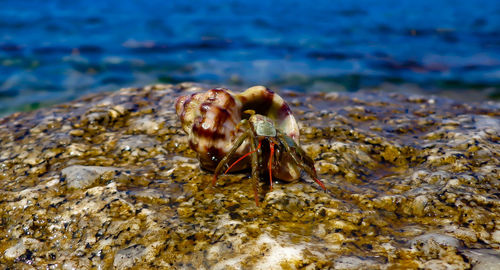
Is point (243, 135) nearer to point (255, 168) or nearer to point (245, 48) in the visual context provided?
point (255, 168)

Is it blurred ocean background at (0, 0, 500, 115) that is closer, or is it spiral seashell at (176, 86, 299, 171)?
spiral seashell at (176, 86, 299, 171)

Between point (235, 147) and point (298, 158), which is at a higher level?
point (235, 147)

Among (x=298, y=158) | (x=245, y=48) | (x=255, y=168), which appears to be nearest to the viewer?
(x=255, y=168)

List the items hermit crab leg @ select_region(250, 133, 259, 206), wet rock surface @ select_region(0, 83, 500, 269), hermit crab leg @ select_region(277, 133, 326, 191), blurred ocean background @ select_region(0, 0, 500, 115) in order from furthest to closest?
1. blurred ocean background @ select_region(0, 0, 500, 115)
2. hermit crab leg @ select_region(277, 133, 326, 191)
3. hermit crab leg @ select_region(250, 133, 259, 206)
4. wet rock surface @ select_region(0, 83, 500, 269)

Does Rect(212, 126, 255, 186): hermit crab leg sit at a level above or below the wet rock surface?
above

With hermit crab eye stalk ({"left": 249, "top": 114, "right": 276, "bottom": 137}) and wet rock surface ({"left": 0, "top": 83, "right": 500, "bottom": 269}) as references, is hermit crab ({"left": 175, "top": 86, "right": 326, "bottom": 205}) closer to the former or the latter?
hermit crab eye stalk ({"left": 249, "top": 114, "right": 276, "bottom": 137})

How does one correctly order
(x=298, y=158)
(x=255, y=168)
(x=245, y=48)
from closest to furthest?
(x=255, y=168)
(x=298, y=158)
(x=245, y=48)

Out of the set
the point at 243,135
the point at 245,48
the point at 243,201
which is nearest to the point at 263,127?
the point at 243,135

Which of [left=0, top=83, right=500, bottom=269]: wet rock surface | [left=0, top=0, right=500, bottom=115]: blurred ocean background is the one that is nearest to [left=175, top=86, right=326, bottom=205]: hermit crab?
[left=0, top=83, right=500, bottom=269]: wet rock surface
